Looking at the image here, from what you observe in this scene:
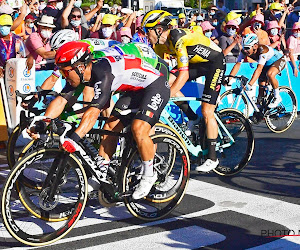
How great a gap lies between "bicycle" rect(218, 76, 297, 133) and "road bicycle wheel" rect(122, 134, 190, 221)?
3972 millimetres

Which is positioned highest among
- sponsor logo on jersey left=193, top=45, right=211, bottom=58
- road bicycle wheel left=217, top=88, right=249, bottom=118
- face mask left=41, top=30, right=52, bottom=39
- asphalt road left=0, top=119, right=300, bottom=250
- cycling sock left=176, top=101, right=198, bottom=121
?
face mask left=41, top=30, right=52, bottom=39

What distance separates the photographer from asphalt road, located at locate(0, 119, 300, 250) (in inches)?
207

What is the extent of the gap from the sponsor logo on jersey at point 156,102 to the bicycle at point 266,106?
4.38 m

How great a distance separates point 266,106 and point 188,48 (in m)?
3.96

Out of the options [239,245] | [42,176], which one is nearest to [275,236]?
[239,245]

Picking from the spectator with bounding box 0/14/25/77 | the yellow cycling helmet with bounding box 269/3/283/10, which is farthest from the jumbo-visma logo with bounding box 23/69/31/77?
the yellow cycling helmet with bounding box 269/3/283/10

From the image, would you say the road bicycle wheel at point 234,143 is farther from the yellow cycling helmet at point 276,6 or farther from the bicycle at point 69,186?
the yellow cycling helmet at point 276,6

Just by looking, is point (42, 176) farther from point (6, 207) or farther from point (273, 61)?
point (273, 61)

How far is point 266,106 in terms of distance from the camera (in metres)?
10.7

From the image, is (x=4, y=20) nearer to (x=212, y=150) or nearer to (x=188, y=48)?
(x=188, y=48)

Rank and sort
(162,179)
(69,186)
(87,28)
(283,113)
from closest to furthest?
(69,186) → (162,179) → (283,113) → (87,28)

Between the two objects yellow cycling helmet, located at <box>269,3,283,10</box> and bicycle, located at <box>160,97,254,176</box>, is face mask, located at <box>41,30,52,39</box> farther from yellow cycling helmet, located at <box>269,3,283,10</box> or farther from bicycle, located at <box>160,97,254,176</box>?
yellow cycling helmet, located at <box>269,3,283,10</box>

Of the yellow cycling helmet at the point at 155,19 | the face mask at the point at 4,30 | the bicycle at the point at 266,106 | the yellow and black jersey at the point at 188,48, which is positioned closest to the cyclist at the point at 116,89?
the yellow and black jersey at the point at 188,48

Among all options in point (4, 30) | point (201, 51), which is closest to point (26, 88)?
point (4, 30)
